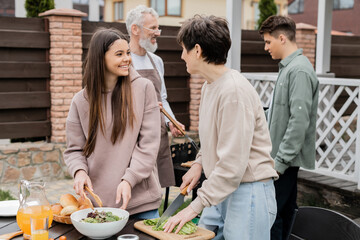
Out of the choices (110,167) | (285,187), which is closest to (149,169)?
(110,167)

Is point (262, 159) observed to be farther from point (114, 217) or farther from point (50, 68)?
point (50, 68)

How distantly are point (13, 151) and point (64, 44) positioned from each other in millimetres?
1527

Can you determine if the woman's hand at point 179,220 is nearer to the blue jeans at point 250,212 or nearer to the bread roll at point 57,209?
the blue jeans at point 250,212

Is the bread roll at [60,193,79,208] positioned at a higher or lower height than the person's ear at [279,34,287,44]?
lower

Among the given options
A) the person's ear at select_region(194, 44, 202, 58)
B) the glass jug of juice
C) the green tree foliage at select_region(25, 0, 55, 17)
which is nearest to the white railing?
the person's ear at select_region(194, 44, 202, 58)

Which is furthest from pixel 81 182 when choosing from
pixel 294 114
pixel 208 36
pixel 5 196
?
pixel 5 196

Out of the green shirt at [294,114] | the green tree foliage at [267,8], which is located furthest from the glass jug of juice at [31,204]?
the green tree foliage at [267,8]

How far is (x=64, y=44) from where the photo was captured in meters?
6.73

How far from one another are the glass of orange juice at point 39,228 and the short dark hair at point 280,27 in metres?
2.16

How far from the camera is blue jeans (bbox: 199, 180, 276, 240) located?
2189 mm

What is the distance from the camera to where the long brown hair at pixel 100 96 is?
2387 millimetres

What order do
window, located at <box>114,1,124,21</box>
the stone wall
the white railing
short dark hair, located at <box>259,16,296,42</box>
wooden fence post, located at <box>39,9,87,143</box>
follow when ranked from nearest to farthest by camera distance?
Result: short dark hair, located at <box>259,16,296,42</box>
the white railing
the stone wall
wooden fence post, located at <box>39,9,87,143</box>
window, located at <box>114,1,124,21</box>

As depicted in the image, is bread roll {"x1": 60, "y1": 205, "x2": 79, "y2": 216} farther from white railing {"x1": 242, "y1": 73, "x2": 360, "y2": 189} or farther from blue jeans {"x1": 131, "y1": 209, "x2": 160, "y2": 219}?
white railing {"x1": 242, "y1": 73, "x2": 360, "y2": 189}

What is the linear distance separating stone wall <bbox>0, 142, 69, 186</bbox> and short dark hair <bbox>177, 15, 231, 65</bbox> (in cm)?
489
